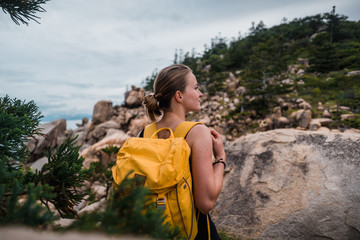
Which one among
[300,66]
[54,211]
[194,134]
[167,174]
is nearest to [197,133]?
[194,134]

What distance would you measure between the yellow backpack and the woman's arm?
8 centimetres

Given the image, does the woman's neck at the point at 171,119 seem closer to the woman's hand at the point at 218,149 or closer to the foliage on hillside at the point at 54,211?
the woman's hand at the point at 218,149

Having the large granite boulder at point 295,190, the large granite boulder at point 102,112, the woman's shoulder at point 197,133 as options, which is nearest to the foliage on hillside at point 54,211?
the woman's shoulder at point 197,133

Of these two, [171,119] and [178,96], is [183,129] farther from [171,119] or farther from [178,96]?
[178,96]

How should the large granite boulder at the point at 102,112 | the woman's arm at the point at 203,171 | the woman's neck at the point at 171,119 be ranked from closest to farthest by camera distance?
the woman's arm at the point at 203,171 < the woman's neck at the point at 171,119 < the large granite boulder at the point at 102,112

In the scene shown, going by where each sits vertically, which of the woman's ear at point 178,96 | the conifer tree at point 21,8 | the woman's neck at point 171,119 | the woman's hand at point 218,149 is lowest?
the woman's hand at point 218,149

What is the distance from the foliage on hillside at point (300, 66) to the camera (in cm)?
2191

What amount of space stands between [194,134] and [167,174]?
0.41 metres

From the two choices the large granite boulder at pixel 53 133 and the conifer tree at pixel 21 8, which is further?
the large granite boulder at pixel 53 133

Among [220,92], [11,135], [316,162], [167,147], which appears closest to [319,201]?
[316,162]

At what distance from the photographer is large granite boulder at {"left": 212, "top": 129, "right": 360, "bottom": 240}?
266cm

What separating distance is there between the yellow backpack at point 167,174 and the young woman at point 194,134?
106mm

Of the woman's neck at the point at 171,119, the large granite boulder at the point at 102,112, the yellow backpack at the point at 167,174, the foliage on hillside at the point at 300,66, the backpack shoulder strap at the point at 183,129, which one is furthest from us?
the large granite boulder at the point at 102,112

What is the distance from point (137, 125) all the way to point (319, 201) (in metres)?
19.7
